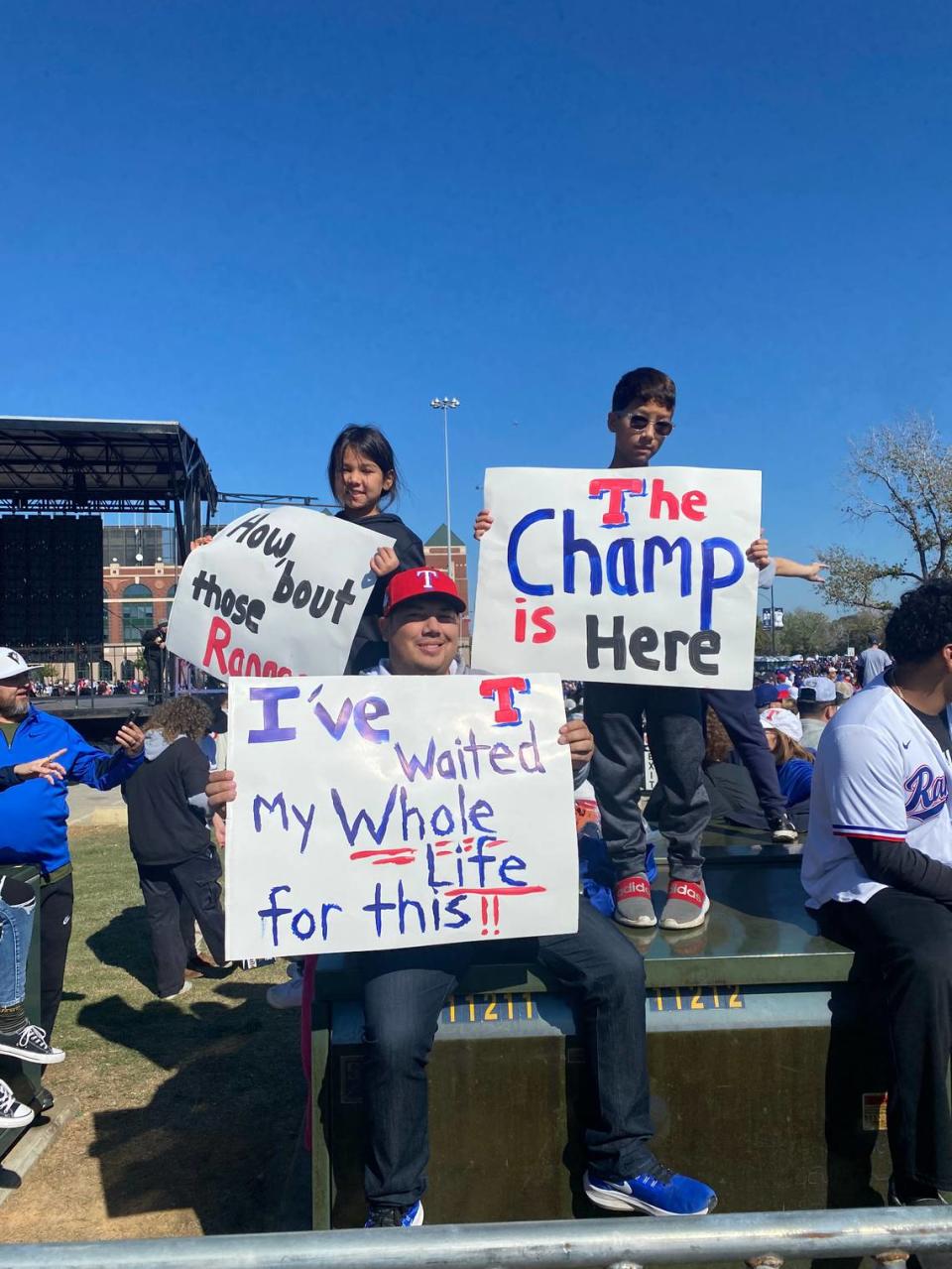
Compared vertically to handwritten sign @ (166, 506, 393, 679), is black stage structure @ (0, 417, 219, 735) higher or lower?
higher

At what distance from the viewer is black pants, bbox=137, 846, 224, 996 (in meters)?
6.23

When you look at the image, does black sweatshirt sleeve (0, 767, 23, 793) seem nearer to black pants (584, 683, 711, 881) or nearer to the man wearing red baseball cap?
the man wearing red baseball cap

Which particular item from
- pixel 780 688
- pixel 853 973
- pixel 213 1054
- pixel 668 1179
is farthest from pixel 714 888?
pixel 780 688

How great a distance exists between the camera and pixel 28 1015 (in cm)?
430

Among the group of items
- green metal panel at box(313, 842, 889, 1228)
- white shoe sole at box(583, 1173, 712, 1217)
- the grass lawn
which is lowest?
the grass lawn

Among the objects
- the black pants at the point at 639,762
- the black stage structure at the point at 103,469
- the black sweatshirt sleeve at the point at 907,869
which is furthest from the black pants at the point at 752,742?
the black stage structure at the point at 103,469

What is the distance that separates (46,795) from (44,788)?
0.11ft

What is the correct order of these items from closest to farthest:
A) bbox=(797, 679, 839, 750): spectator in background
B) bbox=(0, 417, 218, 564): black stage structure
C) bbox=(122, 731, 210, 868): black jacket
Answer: bbox=(122, 731, 210, 868): black jacket → bbox=(797, 679, 839, 750): spectator in background → bbox=(0, 417, 218, 564): black stage structure

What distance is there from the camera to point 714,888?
369 centimetres

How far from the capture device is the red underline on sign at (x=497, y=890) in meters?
2.66

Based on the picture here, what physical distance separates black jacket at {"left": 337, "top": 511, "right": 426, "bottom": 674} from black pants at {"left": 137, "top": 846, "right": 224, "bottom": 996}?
336cm

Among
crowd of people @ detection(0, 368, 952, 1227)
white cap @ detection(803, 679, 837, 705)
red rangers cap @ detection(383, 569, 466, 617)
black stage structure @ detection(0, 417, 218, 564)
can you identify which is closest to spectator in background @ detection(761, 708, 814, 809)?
white cap @ detection(803, 679, 837, 705)

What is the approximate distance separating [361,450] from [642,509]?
3.61 feet

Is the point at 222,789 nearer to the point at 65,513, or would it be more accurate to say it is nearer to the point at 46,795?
the point at 46,795
